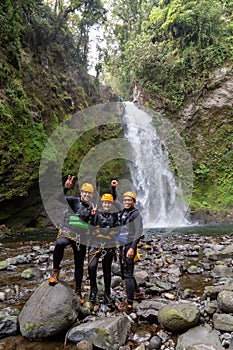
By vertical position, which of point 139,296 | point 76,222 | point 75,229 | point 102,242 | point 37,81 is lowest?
point 139,296

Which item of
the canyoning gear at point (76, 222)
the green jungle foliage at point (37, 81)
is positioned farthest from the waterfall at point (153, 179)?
the canyoning gear at point (76, 222)

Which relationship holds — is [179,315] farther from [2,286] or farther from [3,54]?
[3,54]

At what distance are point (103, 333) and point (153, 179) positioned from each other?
55.2 ft

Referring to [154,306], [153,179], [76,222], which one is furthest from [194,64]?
[154,306]

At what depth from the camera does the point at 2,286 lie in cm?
482

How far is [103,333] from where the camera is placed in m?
2.97

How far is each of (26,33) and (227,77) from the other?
15.6 metres

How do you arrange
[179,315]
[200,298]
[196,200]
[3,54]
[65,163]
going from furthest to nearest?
[196,200], [65,163], [3,54], [200,298], [179,315]

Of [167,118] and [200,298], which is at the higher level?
[167,118]

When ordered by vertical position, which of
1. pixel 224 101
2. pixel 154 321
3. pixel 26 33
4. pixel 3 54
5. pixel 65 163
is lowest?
pixel 154 321

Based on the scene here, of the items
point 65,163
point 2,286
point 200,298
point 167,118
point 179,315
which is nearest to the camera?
point 179,315

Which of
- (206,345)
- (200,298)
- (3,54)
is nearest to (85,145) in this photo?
(3,54)

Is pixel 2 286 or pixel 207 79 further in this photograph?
pixel 207 79

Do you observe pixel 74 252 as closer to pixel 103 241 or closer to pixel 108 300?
pixel 103 241
